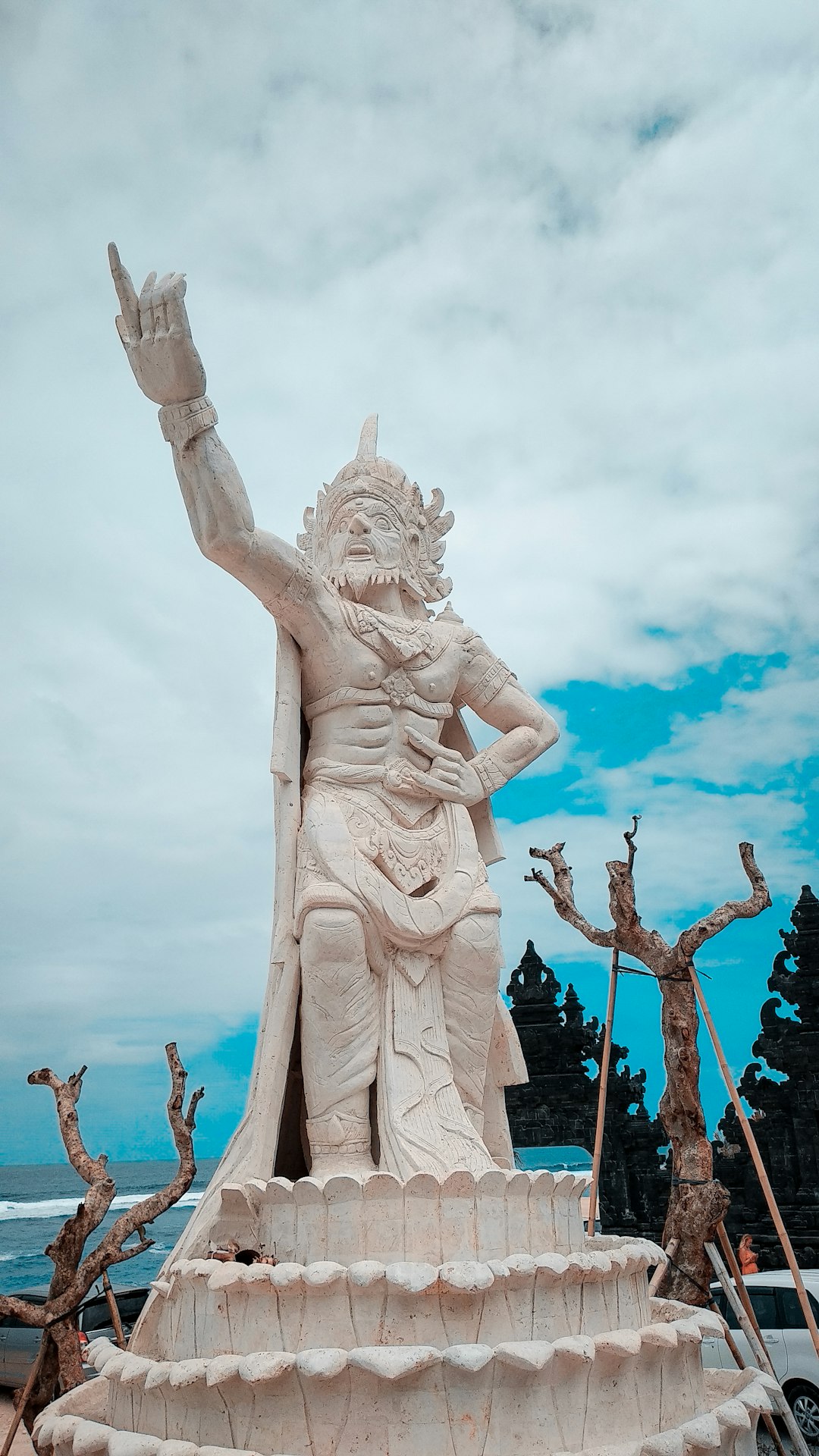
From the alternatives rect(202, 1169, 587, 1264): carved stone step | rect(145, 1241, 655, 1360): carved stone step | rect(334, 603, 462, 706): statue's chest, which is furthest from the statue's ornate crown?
rect(145, 1241, 655, 1360): carved stone step

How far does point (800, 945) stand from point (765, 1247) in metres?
3.31

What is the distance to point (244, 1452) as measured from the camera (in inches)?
132

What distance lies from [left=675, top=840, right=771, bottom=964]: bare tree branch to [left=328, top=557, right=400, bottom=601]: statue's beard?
3372 millimetres

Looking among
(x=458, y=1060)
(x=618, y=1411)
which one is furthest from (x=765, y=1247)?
(x=618, y=1411)

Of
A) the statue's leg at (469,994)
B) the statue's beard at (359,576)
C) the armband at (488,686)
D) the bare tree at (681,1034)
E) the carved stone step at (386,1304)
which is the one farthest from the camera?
the bare tree at (681,1034)

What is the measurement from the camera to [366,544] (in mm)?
5895

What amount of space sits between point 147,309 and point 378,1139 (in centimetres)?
364

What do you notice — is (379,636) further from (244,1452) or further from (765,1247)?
(765,1247)

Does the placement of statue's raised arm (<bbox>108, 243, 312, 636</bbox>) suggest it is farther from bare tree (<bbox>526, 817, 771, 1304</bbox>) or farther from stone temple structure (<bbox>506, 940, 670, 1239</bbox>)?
stone temple structure (<bbox>506, 940, 670, 1239</bbox>)

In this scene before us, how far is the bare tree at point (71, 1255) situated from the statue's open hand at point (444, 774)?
8.56ft

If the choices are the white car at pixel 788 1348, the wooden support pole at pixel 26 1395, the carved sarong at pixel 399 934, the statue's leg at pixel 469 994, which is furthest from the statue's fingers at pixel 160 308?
the white car at pixel 788 1348

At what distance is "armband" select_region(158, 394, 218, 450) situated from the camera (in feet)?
16.1

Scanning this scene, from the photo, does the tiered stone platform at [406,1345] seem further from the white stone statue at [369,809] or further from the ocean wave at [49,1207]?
the ocean wave at [49,1207]

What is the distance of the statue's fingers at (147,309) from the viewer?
4688mm
